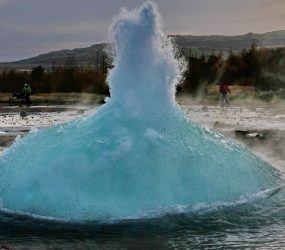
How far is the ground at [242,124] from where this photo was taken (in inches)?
616

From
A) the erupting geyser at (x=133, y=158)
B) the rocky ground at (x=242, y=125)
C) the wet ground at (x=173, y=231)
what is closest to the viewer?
the wet ground at (x=173, y=231)

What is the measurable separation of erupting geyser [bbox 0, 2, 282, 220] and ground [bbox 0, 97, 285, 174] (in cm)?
340

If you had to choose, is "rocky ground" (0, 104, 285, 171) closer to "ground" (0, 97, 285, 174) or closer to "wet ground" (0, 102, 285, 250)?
"ground" (0, 97, 285, 174)

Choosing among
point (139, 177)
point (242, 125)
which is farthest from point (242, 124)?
point (139, 177)

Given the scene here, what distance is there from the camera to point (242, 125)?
21.4 metres

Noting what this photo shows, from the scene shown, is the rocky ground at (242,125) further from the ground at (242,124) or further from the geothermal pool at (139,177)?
the geothermal pool at (139,177)

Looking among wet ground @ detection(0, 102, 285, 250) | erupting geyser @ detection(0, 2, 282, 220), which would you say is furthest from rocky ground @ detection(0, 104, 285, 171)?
wet ground @ detection(0, 102, 285, 250)

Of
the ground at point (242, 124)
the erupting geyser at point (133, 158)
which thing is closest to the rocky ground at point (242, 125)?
the ground at point (242, 124)

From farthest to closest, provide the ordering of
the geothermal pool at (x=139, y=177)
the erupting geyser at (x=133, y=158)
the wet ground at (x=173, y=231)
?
the erupting geyser at (x=133, y=158), the geothermal pool at (x=139, y=177), the wet ground at (x=173, y=231)

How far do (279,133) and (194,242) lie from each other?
12.4 metres

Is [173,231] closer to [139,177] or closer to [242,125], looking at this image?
[139,177]

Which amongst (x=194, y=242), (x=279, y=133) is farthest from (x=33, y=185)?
(x=279, y=133)

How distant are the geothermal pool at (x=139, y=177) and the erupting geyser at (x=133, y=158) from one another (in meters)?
0.01

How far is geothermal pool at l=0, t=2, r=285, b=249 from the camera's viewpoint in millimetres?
7219
